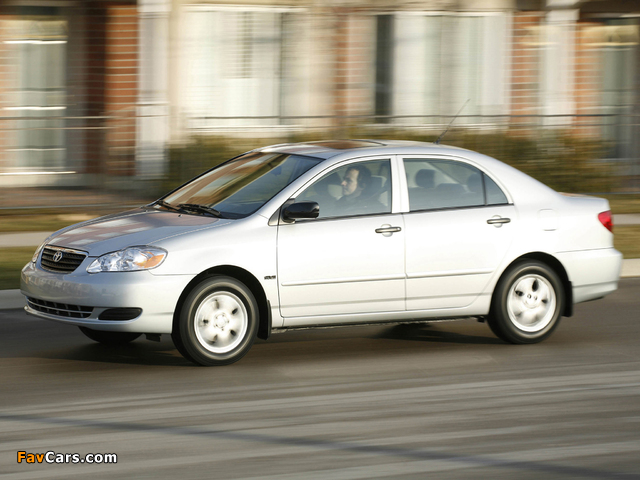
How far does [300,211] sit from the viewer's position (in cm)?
704

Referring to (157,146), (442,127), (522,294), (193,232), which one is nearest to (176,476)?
(193,232)

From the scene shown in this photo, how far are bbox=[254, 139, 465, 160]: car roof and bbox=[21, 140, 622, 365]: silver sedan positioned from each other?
0.02 m

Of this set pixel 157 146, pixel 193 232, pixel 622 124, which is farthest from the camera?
pixel 622 124

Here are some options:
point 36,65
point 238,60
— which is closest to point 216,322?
point 238,60

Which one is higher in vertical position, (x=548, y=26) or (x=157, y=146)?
(x=548, y=26)

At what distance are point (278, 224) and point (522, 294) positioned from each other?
207cm

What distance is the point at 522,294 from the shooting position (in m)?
7.86

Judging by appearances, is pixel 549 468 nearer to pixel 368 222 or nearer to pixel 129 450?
pixel 129 450

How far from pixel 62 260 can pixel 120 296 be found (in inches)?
23.5

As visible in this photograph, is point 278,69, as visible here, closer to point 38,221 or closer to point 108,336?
point 38,221

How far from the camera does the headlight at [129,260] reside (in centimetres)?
674

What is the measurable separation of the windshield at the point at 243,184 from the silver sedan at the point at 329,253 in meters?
0.02

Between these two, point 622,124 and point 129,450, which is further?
point 622,124

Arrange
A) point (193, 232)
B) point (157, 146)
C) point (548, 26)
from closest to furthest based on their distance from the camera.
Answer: point (193, 232) → point (157, 146) → point (548, 26)
